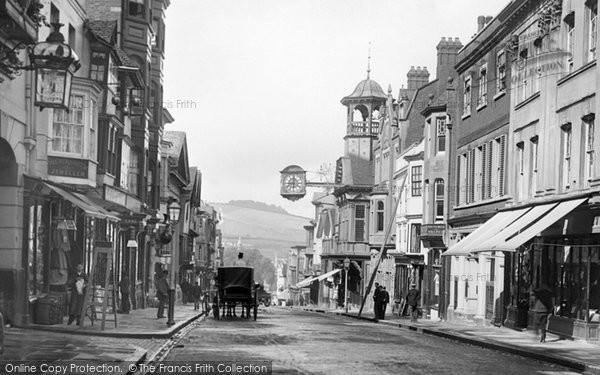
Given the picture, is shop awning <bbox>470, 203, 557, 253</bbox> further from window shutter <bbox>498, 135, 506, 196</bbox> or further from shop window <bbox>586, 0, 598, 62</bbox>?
window shutter <bbox>498, 135, 506, 196</bbox>

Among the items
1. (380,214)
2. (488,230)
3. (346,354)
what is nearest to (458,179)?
(488,230)

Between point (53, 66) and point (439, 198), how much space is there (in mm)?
40247

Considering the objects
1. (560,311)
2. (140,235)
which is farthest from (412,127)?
(560,311)

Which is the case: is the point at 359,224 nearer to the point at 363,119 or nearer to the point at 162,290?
the point at 363,119

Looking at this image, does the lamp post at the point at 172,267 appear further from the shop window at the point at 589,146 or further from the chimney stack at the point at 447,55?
the chimney stack at the point at 447,55

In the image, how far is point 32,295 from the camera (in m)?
30.0

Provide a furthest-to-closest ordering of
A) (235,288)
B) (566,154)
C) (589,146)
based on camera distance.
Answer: (235,288) < (566,154) < (589,146)

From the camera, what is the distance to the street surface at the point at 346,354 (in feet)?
67.6

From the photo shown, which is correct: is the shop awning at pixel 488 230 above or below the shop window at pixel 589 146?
below

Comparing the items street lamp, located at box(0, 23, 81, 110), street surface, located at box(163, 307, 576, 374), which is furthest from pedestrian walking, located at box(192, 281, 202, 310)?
street lamp, located at box(0, 23, 81, 110)

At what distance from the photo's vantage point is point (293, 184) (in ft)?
324

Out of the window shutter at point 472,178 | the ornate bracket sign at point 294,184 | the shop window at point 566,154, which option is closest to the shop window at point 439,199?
the window shutter at point 472,178

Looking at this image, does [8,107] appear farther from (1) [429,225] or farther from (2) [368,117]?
(2) [368,117]

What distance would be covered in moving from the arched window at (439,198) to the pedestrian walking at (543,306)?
79.4 ft
